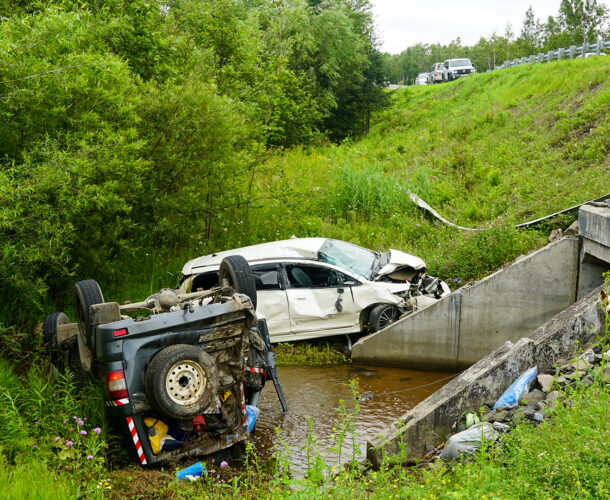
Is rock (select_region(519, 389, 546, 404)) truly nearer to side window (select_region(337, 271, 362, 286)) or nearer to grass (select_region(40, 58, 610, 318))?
side window (select_region(337, 271, 362, 286))

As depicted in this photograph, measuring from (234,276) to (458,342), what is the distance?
16.4ft

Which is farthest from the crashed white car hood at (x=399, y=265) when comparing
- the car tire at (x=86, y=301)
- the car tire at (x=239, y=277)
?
the car tire at (x=86, y=301)

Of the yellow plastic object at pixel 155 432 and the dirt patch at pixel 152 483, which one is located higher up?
the yellow plastic object at pixel 155 432

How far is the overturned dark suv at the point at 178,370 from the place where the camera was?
6094mm

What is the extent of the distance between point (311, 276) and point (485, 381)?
4.50 m

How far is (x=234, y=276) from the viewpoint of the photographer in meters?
7.78

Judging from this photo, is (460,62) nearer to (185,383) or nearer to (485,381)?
(485,381)

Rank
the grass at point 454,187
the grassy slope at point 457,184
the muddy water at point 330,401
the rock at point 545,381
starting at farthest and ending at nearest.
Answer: the grassy slope at point 457,184 → the grass at point 454,187 → the muddy water at point 330,401 → the rock at point 545,381

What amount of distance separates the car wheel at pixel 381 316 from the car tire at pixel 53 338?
5.26 metres

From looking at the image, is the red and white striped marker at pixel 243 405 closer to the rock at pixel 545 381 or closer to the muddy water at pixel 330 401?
the muddy water at pixel 330 401

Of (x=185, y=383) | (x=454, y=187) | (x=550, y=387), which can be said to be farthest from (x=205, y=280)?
(x=454, y=187)

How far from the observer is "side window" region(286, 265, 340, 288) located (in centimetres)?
1103

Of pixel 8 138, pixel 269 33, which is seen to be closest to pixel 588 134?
pixel 269 33

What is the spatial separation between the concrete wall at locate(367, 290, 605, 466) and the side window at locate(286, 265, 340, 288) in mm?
3839
